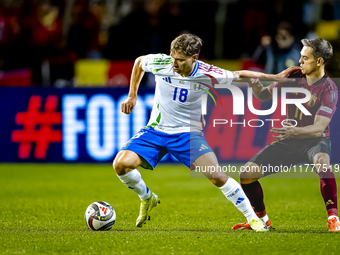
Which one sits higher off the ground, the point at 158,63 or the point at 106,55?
the point at 158,63

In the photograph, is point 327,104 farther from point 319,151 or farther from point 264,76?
point 264,76

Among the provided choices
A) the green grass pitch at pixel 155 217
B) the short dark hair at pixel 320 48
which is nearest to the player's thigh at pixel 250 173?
the green grass pitch at pixel 155 217

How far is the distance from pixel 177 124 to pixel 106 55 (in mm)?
7616

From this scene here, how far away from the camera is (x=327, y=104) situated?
514 centimetres

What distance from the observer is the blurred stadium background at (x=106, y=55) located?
10.6 meters

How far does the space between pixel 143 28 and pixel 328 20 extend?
457 cm

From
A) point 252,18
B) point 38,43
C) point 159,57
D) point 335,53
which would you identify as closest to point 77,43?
point 38,43

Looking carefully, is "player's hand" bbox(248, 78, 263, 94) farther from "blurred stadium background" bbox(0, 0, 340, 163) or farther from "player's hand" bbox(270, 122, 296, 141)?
"blurred stadium background" bbox(0, 0, 340, 163)

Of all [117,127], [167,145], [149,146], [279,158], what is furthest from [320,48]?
[117,127]

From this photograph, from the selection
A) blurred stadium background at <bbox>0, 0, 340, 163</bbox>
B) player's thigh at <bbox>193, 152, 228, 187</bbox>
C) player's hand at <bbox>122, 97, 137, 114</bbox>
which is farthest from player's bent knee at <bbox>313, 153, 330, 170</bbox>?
blurred stadium background at <bbox>0, 0, 340, 163</bbox>

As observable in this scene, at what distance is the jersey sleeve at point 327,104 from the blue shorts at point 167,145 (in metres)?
→ 1.18

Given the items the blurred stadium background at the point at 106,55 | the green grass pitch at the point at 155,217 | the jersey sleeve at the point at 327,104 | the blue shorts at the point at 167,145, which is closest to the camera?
the green grass pitch at the point at 155,217

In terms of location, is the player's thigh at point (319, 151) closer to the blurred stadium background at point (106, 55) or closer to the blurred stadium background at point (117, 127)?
the blurred stadium background at point (117, 127)

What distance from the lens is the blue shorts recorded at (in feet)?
17.6
